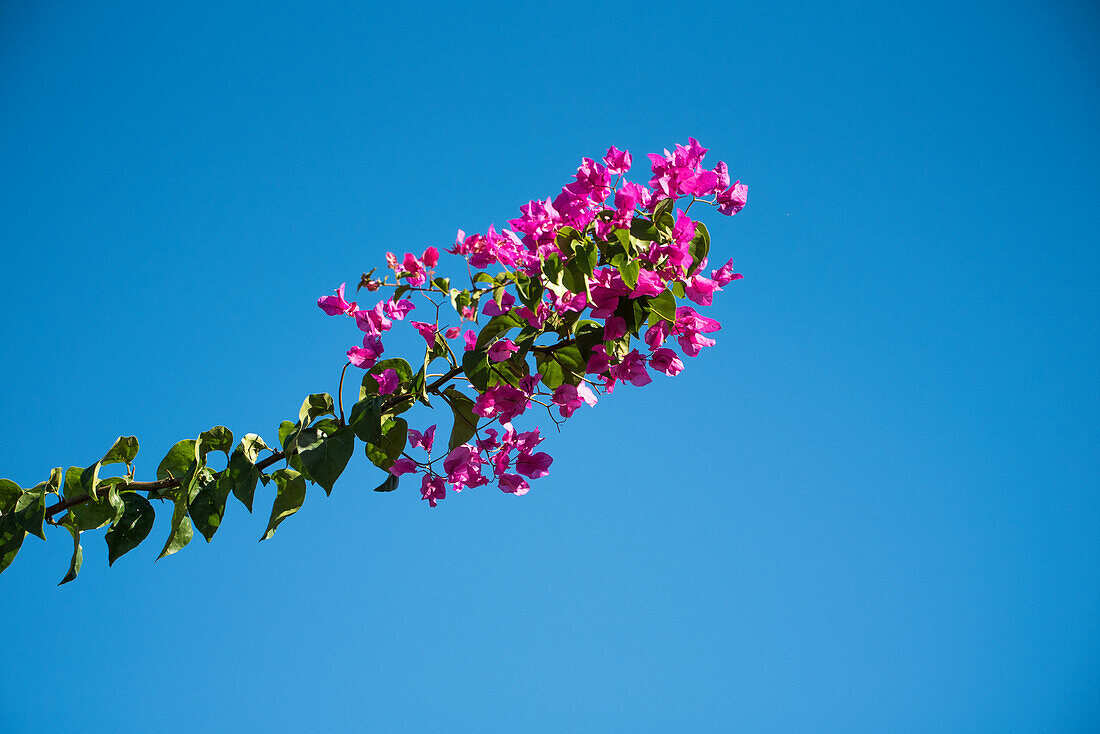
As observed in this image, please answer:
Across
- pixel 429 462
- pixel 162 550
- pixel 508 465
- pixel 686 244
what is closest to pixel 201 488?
pixel 162 550

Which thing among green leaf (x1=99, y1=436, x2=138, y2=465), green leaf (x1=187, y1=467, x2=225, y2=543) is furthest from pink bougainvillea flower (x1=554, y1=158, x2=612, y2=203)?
green leaf (x1=99, y1=436, x2=138, y2=465)

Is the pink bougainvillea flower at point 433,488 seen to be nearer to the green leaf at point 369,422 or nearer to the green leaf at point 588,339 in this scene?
the green leaf at point 369,422

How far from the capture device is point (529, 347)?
98cm

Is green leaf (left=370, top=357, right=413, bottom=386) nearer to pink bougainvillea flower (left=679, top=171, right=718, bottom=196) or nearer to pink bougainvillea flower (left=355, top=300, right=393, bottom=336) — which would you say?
pink bougainvillea flower (left=355, top=300, right=393, bottom=336)

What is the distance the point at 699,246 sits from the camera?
0.98 meters

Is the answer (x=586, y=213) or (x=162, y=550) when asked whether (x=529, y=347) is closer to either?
(x=586, y=213)

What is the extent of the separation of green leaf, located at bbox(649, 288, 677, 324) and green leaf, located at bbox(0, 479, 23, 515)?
0.87 metres

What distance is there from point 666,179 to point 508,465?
17.1 inches

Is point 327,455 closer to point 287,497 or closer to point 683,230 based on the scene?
point 287,497

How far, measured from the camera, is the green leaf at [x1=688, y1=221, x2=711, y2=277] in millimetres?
973

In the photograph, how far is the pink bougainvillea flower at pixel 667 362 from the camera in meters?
0.99

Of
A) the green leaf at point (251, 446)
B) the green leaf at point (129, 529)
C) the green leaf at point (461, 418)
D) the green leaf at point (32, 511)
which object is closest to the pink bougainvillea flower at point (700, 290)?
the green leaf at point (461, 418)

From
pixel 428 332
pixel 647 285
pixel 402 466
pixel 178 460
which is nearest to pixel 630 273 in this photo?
pixel 647 285

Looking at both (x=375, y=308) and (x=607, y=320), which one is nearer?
(x=607, y=320)
